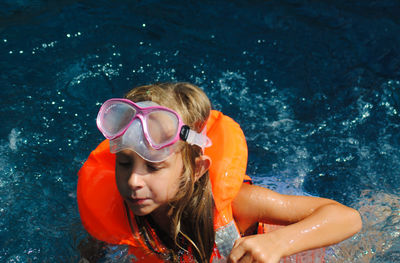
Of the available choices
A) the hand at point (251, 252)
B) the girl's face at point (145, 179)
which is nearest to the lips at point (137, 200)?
the girl's face at point (145, 179)

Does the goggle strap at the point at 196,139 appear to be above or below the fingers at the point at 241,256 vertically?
above

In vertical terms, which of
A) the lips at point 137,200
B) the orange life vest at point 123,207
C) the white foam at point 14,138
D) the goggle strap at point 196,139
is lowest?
the white foam at point 14,138

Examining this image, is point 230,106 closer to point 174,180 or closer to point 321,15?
point 321,15

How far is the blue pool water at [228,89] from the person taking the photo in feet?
12.6

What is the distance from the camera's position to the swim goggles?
243 centimetres

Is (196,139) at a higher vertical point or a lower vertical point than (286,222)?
higher

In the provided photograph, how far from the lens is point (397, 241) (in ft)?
11.8

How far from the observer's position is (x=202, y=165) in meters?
2.84

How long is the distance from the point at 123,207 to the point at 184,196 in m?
0.46

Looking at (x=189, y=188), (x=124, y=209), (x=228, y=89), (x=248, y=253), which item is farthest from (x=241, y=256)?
(x=228, y=89)

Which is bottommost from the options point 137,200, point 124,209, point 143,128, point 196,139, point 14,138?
point 14,138

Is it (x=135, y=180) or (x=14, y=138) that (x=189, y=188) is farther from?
(x=14, y=138)

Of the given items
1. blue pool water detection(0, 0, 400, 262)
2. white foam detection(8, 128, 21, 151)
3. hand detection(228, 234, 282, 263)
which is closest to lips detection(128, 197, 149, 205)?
hand detection(228, 234, 282, 263)

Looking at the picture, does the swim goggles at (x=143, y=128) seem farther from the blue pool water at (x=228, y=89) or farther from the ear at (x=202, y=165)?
the blue pool water at (x=228, y=89)
